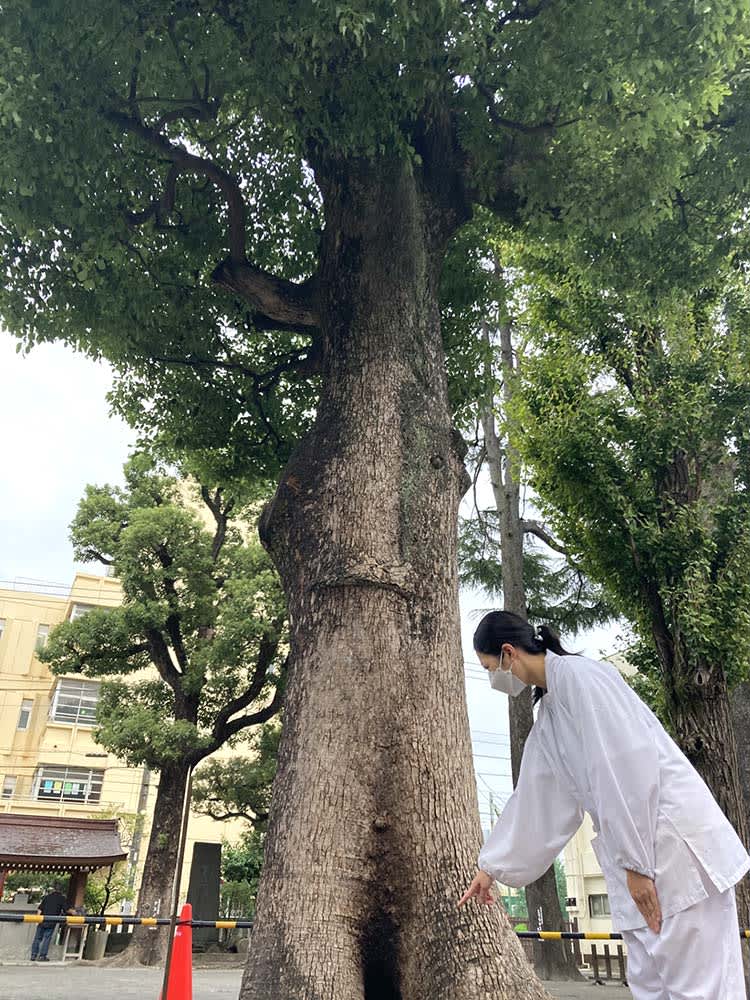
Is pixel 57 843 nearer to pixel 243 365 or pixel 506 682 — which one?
pixel 243 365

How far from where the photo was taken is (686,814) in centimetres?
239

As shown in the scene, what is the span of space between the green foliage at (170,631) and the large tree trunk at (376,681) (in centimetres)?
1085

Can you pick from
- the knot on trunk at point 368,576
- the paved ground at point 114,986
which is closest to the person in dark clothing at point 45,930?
the paved ground at point 114,986

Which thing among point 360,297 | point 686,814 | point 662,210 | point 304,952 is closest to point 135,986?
point 304,952

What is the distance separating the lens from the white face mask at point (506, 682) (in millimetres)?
2992

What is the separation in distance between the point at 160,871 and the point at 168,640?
4.59 metres

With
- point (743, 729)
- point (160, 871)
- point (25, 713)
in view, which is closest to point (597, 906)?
point (25, 713)

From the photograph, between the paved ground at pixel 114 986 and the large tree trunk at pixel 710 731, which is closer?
the large tree trunk at pixel 710 731

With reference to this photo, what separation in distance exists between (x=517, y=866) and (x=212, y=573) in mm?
14834

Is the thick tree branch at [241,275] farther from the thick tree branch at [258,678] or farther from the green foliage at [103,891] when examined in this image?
the green foliage at [103,891]

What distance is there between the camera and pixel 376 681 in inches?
163

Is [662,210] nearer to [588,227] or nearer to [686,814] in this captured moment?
[588,227]

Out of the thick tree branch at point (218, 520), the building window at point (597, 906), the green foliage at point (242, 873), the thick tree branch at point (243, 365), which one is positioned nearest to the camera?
the thick tree branch at point (243, 365)

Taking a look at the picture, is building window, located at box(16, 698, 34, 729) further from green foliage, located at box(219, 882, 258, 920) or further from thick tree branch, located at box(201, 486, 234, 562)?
thick tree branch, located at box(201, 486, 234, 562)
